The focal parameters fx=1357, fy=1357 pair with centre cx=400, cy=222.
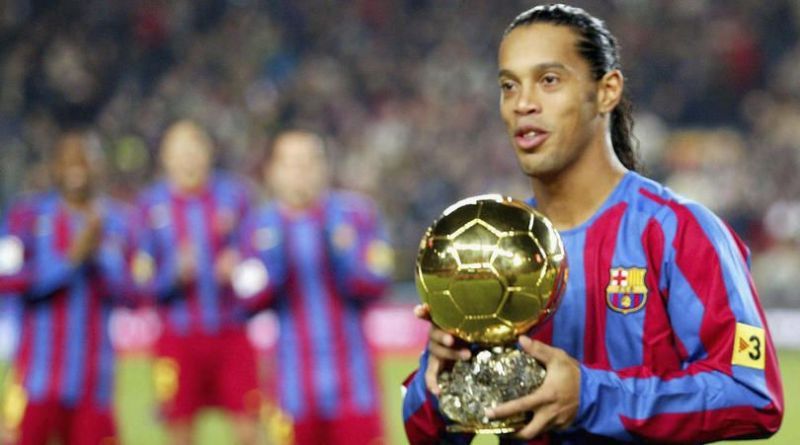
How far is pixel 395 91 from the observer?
17.3 m

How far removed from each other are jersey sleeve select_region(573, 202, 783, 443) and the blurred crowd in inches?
445

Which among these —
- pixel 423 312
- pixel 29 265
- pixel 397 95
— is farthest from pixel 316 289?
pixel 397 95

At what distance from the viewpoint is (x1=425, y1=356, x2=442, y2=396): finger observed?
2314 mm

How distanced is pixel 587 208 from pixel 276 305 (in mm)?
3446

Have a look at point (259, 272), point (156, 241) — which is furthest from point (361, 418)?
point (156, 241)

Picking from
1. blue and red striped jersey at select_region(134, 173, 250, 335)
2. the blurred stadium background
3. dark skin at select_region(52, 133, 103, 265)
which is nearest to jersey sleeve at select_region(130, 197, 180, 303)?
blue and red striped jersey at select_region(134, 173, 250, 335)

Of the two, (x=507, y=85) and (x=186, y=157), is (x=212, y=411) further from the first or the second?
A: (x=507, y=85)

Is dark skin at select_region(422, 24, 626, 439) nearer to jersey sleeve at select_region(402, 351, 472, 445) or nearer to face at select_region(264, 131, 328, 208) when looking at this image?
jersey sleeve at select_region(402, 351, 472, 445)

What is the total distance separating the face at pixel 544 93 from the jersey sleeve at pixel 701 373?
272 millimetres

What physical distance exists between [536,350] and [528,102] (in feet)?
1.70

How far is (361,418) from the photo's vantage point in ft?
18.6

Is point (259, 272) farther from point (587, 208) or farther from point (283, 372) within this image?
point (587, 208)

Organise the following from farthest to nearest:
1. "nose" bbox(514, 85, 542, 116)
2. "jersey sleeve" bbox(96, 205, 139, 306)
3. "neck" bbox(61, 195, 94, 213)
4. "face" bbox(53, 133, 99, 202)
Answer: "jersey sleeve" bbox(96, 205, 139, 306) < "neck" bbox(61, 195, 94, 213) < "face" bbox(53, 133, 99, 202) < "nose" bbox(514, 85, 542, 116)

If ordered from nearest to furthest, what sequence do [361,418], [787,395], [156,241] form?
1. [361,418]
2. [156,241]
3. [787,395]
